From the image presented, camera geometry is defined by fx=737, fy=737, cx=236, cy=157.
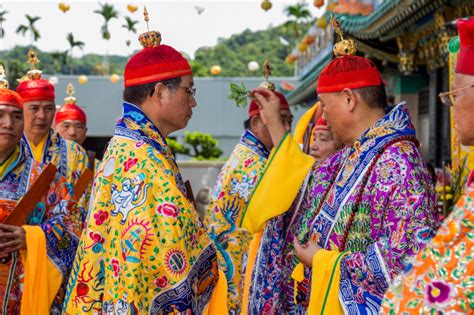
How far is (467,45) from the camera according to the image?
1.92m

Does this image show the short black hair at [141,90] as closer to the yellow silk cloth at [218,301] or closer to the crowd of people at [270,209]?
the crowd of people at [270,209]

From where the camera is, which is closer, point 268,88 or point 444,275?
point 444,275

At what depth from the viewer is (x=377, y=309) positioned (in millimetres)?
2646

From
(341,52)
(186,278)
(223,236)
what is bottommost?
(223,236)

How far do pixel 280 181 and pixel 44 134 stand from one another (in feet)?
7.10

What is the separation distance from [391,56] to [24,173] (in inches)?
275

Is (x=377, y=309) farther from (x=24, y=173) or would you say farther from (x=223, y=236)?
(x=223, y=236)

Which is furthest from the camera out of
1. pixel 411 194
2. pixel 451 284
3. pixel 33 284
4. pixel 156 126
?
pixel 33 284

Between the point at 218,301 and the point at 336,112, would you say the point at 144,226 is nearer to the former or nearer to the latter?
the point at 218,301

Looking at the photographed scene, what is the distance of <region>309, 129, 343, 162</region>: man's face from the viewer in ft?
14.3

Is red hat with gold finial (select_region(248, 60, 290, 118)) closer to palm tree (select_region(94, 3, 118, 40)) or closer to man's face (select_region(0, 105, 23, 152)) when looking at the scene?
man's face (select_region(0, 105, 23, 152))

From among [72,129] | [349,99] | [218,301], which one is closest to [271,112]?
[349,99]

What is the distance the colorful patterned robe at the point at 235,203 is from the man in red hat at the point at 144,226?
2118 millimetres

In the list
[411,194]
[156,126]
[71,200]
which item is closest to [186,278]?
[156,126]
